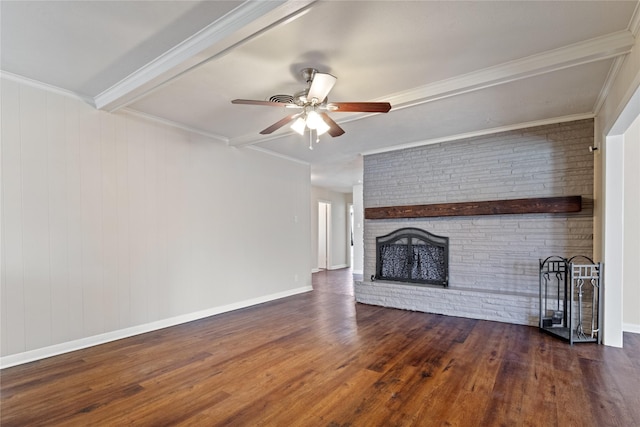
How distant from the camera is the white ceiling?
2.00m

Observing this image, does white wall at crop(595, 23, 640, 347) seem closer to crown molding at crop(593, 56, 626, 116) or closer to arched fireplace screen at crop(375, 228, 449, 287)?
crown molding at crop(593, 56, 626, 116)

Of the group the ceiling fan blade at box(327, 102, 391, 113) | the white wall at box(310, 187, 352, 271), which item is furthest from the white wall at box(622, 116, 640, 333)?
the white wall at box(310, 187, 352, 271)

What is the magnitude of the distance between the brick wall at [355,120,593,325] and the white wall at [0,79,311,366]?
2.42 meters

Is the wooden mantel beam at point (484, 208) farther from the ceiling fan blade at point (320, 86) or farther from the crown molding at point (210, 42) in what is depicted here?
the crown molding at point (210, 42)

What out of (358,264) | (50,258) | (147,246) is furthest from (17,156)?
(358,264)

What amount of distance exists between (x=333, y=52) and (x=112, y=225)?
299 centimetres

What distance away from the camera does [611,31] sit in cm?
222

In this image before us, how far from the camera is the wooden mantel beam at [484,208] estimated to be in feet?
12.7

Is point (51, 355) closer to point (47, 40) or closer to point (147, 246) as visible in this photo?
point (147, 246)

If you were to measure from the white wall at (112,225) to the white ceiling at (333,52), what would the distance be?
43 centimetres

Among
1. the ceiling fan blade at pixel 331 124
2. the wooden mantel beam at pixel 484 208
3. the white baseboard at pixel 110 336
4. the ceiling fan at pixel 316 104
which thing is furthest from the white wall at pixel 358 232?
the ceiling fan at pixel 316 104

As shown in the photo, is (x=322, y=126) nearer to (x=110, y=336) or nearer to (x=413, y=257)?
(x=413, y=257)

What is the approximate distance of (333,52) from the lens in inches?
96.9

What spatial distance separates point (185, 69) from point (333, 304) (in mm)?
3964
